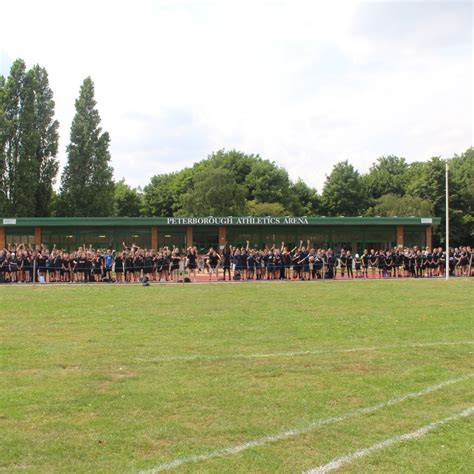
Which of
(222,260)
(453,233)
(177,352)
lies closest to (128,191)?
(453,233)

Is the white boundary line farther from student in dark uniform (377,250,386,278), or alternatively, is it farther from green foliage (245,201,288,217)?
green foliage (245,201,288,217)

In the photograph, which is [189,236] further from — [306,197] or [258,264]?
[306,197]

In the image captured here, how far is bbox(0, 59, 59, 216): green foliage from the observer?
5553 centimetres

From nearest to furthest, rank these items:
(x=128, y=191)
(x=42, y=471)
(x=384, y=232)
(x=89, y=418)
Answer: (x=42, y=471)
(x=89, y=418)
(x=384, y=232)
(x=128, y=191)

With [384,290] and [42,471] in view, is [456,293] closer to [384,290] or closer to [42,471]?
[384,290]

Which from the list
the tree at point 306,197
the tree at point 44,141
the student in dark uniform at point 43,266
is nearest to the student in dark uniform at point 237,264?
the student in dark uniform at point 43,266

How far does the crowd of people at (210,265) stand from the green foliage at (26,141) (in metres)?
25.7

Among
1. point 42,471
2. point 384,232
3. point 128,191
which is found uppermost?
point 128,191

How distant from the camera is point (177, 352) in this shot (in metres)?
9.48

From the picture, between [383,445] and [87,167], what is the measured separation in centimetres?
5614

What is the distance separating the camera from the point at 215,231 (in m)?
45.1

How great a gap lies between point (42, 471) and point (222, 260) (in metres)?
26.3

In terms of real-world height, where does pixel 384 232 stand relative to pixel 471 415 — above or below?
above

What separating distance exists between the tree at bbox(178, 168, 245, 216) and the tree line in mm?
102
